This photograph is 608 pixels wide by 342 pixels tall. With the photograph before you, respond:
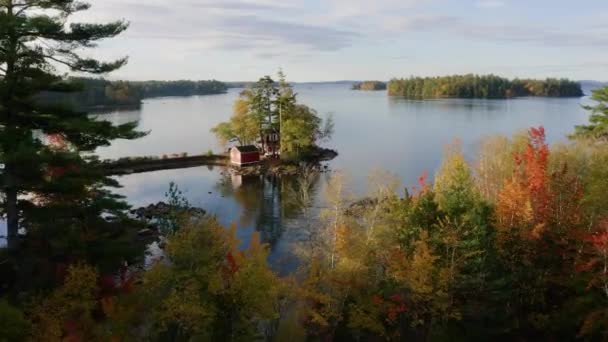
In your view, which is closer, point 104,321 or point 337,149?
point 104,321

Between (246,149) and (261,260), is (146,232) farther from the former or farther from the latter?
(246,149)

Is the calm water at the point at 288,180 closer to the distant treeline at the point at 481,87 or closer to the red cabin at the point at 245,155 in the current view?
the red cabin at the point at 245,155

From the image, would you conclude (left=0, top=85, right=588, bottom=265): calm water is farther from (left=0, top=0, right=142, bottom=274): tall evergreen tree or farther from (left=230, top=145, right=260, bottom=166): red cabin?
(left=0, top=0, right=142, bottom=274): tall evergreen tree

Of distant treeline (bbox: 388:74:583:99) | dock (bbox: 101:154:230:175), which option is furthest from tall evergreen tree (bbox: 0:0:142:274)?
distant treeline (bbox: 388:74:583:99)

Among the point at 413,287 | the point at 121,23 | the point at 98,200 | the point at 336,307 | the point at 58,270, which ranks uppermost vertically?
the point at 121,23

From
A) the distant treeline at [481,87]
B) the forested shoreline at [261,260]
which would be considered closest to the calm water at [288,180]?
the forested shoreline at [261,260]

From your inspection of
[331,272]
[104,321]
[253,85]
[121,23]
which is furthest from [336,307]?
[253,85]

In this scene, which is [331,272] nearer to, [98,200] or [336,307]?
[336,307]
